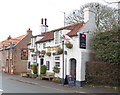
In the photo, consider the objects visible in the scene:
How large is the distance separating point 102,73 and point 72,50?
12.0 ft

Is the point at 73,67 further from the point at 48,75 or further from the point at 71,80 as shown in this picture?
the point at 48,75

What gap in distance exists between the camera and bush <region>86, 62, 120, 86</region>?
17123mm

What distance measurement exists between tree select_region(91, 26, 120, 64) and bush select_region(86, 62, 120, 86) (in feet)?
1.83

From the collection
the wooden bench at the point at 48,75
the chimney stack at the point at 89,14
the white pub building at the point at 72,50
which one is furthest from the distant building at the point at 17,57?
the chimney stack at the point at 89,14

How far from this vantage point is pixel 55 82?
69.5ft

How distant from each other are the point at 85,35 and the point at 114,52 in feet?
11.1

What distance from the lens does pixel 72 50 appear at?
19.6m

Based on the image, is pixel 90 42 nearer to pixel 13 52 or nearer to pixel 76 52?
pixel 76 52

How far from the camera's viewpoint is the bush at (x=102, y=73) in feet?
56.2

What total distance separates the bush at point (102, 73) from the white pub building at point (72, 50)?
2.09 ft

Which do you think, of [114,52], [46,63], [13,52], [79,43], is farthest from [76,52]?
[13,52]

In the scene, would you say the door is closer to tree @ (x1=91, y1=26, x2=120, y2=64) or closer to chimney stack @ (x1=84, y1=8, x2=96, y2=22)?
tree @ (x1=91, y1=26, x2=120, y2=64)

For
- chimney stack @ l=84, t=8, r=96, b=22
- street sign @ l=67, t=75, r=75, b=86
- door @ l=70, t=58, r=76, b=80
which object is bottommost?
street sign @ l=67, t=75, r=75, b=86

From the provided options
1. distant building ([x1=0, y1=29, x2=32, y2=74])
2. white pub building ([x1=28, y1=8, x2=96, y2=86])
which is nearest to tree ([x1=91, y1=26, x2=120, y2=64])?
white pub building ([x1=28, y1=8, x2=96, y2=86])
